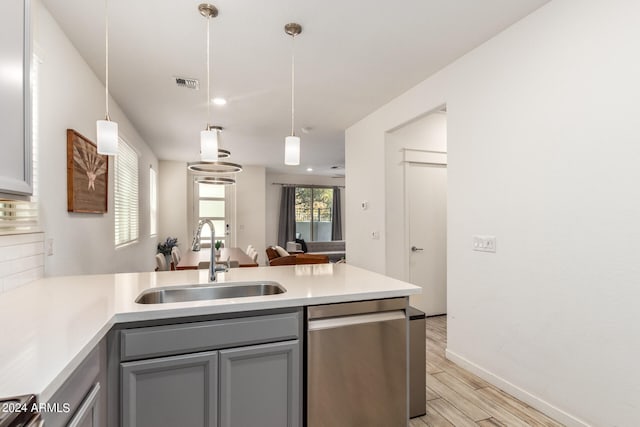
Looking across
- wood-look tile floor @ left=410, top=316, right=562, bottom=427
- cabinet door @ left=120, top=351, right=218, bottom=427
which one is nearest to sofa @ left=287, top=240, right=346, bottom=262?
wood-look tile floor @ left=410, top=316, right=562, bottom=427

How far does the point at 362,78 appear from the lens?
10.3ft

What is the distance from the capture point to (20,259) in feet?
5.69

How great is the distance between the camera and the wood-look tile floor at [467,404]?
1.98m

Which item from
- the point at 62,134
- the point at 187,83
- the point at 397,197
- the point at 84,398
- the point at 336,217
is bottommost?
the point at 84,398

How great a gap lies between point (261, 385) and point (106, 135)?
5.19 ft

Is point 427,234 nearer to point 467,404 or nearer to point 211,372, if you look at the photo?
point 467,404

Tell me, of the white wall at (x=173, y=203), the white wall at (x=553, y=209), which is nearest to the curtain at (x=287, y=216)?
the white wall at (x=173, y=203)

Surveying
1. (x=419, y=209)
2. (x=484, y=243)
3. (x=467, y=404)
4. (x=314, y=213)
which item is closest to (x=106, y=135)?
(x=484, y=243)

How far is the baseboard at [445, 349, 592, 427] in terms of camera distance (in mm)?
1909

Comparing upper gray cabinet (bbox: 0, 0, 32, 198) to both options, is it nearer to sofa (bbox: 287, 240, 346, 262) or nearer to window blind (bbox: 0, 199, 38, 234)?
window blind (bbox: 0, 199, 38, 234)

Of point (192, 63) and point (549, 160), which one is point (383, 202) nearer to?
point (549, 160)

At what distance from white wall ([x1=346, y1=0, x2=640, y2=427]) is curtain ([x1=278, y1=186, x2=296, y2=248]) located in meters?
6.79

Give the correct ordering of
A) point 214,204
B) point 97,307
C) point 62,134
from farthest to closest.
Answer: point 214,204, point 62,134, point 97,307

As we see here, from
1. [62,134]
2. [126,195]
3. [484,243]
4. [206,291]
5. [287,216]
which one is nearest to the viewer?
[206,291]
